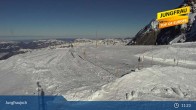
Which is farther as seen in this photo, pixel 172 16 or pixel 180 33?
pixel 180 33

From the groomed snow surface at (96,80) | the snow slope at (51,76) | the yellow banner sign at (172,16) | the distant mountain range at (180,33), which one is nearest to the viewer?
the groomed snow surface at (96,80)

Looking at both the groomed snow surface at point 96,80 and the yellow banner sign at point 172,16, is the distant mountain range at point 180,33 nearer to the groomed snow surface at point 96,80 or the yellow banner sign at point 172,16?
the yellow banner sign at point 172,16

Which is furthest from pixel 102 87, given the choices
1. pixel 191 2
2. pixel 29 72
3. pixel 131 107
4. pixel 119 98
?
pixel 191 2

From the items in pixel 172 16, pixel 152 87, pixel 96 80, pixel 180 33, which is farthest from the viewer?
pixel 180 33

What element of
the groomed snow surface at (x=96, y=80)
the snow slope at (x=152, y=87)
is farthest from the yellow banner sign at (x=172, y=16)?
the snow slope at (x=152, y=87)

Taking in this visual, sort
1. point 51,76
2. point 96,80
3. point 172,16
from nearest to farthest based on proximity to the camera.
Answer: point 96,80
point 51,76
point 172,16

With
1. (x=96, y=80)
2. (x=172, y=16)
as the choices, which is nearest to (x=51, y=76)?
(x=96, y=80)

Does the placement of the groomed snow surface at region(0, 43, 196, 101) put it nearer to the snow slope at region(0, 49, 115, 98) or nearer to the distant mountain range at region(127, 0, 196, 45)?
the snow slope at region(0, 49, 115, 98)

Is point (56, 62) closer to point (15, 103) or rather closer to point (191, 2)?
point (15, 103)

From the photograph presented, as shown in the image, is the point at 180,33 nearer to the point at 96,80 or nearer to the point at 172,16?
the point at 172,16

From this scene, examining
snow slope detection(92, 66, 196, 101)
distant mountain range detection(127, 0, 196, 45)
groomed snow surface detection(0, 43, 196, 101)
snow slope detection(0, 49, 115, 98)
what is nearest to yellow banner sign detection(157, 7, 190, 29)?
groomed snow surface detection(0, 43, 196, 101)

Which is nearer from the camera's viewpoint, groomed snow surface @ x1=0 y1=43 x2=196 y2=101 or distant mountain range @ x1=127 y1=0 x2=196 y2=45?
groomed snow surface @ x1=0 y1=43 x2=196 y2=101
